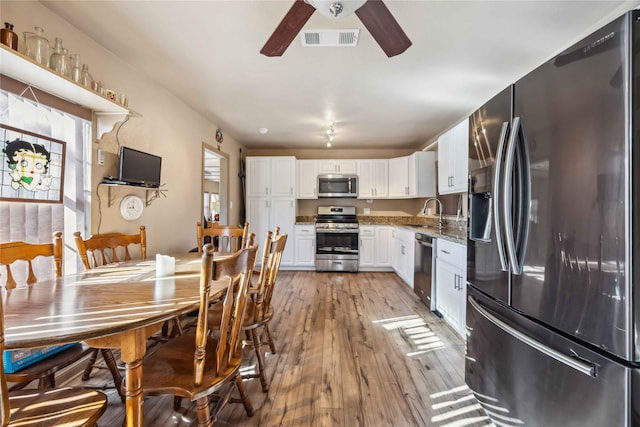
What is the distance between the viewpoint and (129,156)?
2.33 m

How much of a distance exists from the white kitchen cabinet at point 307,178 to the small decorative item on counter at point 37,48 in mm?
4028

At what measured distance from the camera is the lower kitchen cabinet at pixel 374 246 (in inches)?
203

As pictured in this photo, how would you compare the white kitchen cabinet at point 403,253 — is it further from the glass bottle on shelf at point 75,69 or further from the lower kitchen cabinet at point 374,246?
the glass bottle on shelf at point 75,69

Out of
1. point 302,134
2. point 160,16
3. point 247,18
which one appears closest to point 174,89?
point 160,16

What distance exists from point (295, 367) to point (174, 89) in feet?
9.75

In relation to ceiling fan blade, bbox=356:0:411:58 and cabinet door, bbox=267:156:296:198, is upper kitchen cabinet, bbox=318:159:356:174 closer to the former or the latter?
cabinet door, bbox=267:156:296:198

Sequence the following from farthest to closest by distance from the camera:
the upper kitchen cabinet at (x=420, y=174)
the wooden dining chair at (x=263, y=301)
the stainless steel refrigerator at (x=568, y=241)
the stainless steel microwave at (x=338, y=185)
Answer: the stainless steel microwave at (x=338, y=185)
the upper kitchen cabinet at (x=420, y=174)
the wooden dining chair at (x=263, y=301)
the stainless steel refrigerator at (x=568, y=241)

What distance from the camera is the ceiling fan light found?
1265 mm

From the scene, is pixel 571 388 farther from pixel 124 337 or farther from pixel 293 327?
pixel 293 327

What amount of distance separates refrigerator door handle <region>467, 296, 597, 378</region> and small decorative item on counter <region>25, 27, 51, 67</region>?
9.05 ft

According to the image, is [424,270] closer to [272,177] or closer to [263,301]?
[263,301]

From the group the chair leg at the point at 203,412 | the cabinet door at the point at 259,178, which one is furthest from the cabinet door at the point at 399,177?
the chair leg at the point at 203,412

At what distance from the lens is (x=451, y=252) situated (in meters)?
2.67

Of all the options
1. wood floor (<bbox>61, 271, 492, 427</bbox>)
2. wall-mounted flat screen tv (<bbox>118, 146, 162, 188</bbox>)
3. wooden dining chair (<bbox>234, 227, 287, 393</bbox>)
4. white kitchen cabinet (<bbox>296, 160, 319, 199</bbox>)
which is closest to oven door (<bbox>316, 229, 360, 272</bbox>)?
white kitchen cabinet (<bbox>296, 160, 319, 199</bbox>)
